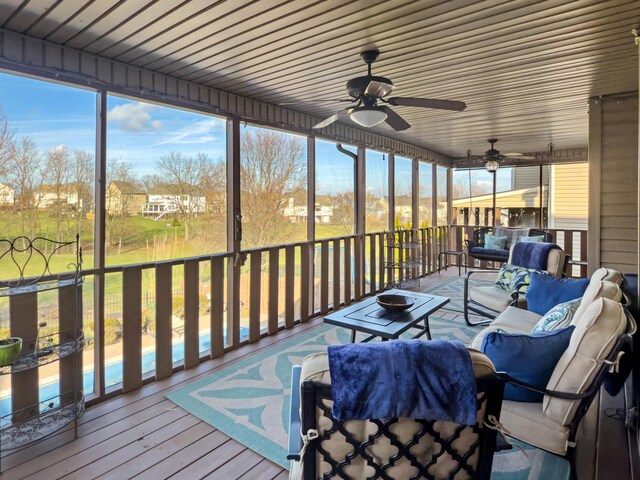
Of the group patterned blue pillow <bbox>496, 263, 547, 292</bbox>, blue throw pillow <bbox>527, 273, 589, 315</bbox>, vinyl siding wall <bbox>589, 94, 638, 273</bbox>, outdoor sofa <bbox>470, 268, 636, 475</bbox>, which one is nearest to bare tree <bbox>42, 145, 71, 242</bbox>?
outdoor sofa <bbox>470, 268, 636, 475</bbox>

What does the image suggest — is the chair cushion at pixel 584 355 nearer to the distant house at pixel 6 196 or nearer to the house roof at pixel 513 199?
the distant house at pixel 6 196

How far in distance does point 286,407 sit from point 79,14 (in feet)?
9.56

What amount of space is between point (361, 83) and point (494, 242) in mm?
5550

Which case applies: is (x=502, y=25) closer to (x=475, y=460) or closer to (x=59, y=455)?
(x=475, y=460)

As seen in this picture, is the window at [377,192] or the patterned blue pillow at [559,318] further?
the window at [377,192]

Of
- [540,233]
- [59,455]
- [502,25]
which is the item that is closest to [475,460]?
[59,455]

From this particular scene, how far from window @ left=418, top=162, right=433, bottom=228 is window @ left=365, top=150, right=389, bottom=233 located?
146cm

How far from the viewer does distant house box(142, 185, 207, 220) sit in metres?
3.26

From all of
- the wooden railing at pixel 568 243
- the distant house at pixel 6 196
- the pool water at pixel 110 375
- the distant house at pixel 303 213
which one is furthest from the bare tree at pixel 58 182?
the wooden railing at pixel 568 243

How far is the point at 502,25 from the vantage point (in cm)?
240

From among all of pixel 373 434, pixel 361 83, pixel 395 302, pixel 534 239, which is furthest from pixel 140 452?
pixel 534 239

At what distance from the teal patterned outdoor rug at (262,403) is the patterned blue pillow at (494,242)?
3681mm

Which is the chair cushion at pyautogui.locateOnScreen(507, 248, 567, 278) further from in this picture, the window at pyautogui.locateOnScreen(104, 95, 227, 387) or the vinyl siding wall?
the window at pyautogui.locateOnScreen(104, 95, 227, 387)

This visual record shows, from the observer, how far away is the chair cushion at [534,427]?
5.62 feet
